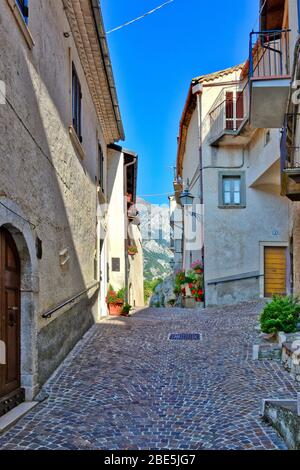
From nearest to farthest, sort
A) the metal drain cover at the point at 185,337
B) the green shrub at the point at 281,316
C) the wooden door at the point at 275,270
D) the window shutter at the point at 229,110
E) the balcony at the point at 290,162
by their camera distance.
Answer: the balcony at the point at 290,162 → the green shrub at the point at 281,316 → the metal drain cover at the point at 185,337 → the wooden door at the point at 275,270 → the window shutter at the point at 229,110

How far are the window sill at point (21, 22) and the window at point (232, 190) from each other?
37.1ft

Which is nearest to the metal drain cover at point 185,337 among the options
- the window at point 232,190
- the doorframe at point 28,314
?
the doorframe at point 28,314

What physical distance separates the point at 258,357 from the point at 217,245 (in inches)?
352

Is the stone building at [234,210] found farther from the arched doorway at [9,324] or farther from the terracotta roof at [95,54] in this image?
the arched doorway at [9,324]

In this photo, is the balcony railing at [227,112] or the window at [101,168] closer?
the window at [101,168]

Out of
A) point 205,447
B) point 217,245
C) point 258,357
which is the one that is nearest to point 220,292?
point 217,245

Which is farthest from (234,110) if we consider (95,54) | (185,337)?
(185,337)

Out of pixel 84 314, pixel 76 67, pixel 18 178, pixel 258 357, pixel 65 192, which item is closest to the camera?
pixel 18 178

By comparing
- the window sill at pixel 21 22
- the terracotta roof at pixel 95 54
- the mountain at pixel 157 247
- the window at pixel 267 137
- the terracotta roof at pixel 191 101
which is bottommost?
the mountain at pixel 157 247

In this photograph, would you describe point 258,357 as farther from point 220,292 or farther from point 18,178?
point 220,292

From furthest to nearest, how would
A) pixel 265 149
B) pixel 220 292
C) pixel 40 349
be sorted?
pixel 220 292, pixel 265 149, pixel 40 349

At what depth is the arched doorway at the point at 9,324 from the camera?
427 centimetres

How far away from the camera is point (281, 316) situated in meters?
7.06
